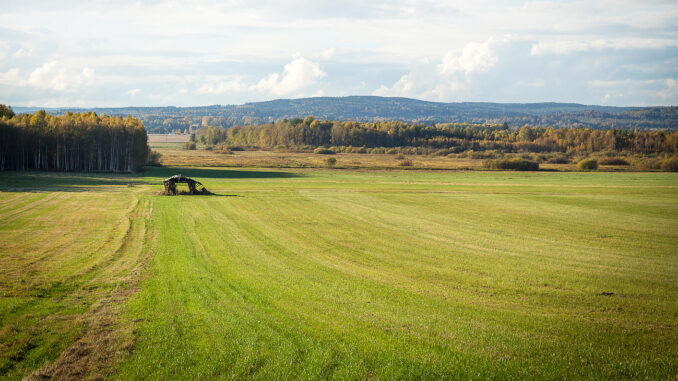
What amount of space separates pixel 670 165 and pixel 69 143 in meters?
116

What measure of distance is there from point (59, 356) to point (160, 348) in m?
1.98

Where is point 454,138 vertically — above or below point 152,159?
above

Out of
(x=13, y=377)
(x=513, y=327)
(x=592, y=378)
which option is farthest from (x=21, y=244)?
(x=592, y=378)

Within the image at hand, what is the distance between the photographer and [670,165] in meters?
92.8

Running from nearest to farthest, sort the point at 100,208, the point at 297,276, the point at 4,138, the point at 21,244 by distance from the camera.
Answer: the point at 297,276 → the point at 21,244 → the point at 100,208 → the point at 4,138

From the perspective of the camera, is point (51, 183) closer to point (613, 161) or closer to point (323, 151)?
point (323, 151)

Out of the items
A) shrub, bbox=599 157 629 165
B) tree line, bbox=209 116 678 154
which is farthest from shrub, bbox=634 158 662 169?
tree line, bbox=209 116 678 154

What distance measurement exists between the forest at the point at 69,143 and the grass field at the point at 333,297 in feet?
184

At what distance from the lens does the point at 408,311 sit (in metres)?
12.9

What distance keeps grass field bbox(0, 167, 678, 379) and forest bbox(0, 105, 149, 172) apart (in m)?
56.1

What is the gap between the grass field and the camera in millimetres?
9547

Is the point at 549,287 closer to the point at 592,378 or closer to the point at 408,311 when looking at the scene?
the point at 408,311

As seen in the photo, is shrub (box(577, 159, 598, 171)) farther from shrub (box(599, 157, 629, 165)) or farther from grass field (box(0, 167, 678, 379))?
grass field (box(0, 167, 678, 379))

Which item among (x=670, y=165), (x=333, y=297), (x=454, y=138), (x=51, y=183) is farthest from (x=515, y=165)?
(x=333, y=297)
